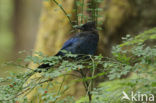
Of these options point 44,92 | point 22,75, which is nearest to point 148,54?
point 44,92

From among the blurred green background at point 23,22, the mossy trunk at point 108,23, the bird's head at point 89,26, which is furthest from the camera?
the blurred green background at point 23,22

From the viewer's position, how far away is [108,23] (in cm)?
411

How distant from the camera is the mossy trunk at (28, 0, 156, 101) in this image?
3.84 m

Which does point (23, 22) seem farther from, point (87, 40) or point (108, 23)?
point (87, 40)

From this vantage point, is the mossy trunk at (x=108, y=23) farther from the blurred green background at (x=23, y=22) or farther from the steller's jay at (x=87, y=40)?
the blurred green background at (x=23, y=22)

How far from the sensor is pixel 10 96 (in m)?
1.39

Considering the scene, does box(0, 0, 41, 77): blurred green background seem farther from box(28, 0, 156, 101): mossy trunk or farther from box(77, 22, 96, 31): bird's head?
box(77, 22, 96, 31): bird's head

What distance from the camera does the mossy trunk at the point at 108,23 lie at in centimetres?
384

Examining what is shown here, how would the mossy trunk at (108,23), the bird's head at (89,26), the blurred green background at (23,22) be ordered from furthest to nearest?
the blurred green background at (23,22)
the mossy trunk at (108,23)
the bird's head at (89,26)

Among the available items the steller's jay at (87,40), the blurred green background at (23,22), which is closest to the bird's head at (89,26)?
the steller's jay at (87,40)

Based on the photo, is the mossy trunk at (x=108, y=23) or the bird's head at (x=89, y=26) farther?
the mossy trunk at (x=108, y=23)

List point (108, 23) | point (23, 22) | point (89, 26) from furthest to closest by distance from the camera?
point (23, 22) < point (108, 23) < point (89, 26)

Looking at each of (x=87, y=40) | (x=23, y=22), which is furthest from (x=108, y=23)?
(x=23, y=22)

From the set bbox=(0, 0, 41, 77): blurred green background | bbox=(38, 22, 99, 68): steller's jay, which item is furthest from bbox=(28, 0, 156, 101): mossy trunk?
bbox=(0, 0, 41, 77): blurred green background
